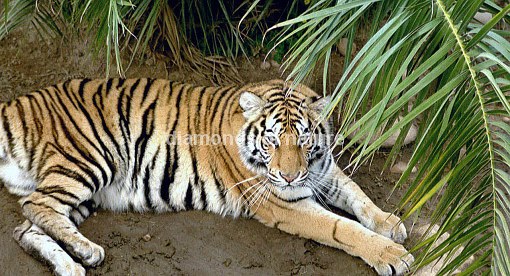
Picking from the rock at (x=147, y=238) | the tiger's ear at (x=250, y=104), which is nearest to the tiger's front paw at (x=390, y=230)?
the tiger's ear at (x=250, y=104)

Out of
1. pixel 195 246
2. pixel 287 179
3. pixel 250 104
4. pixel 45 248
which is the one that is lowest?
pixel 195 246

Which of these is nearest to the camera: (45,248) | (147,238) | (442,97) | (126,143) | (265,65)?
(442,97)

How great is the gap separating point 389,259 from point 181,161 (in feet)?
4.30

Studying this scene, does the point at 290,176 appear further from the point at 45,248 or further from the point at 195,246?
the point at 45,248

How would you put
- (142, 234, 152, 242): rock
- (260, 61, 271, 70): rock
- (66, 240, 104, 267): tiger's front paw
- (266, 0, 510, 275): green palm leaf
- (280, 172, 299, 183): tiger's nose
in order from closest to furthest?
(266, 0, 510, 275): green palm leaf → (66, 240, 104, 267): tiger's front paw → (280, 172, 299, 183): tiger's nose → (142, 234, 152, 242): rock → (260, 61, 271, 70): rock

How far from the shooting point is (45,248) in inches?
136

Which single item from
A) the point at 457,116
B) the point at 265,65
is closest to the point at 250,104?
the point at 265,65

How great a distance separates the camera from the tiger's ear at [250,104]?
384 centimetres

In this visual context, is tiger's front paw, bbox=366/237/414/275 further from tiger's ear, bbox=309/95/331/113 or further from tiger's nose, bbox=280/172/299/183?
tiger's ear, bbox=309/95/331/113


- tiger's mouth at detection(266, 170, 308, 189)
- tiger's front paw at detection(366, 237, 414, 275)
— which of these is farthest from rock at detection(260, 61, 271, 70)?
tiger's front paw at detection(366, 237, 414, 275)

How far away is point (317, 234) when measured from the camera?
148 inches

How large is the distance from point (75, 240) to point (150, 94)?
1.05m

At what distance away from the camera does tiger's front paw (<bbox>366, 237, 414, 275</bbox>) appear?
3523 millimetres

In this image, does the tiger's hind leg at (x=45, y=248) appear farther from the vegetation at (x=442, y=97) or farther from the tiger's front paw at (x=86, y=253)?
the vegetation at (x=442, y=97)
